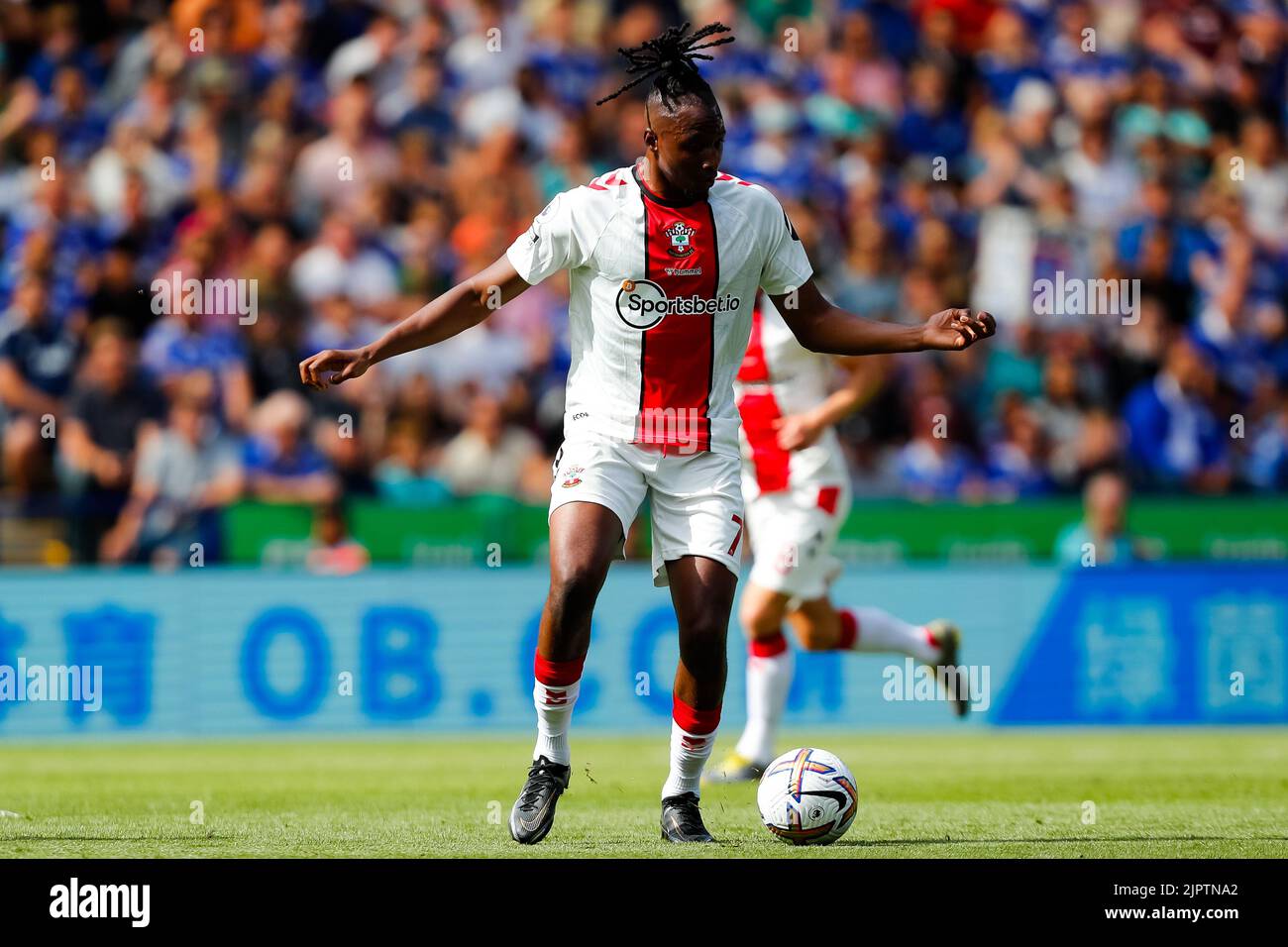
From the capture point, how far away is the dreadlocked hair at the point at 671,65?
7109 millimetres

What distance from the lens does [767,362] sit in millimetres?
10617

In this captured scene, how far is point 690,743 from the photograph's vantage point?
295 inches

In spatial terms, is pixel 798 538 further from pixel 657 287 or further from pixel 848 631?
pixel 657 287

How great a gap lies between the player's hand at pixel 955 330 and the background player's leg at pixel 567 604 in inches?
52.4

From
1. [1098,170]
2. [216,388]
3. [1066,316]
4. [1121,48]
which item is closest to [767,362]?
[216,388]

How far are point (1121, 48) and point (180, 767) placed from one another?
12802mm

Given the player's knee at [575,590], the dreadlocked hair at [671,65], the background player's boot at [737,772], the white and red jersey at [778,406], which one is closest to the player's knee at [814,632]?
the white and red jersey at [778,406]

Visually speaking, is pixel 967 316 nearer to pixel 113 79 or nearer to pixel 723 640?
pixel 723 640

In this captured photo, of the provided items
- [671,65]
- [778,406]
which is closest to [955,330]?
[671,65]

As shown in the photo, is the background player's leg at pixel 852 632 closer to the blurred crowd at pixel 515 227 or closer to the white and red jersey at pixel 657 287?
the blurred crowd at pixel 515 227

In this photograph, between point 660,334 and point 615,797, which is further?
point 615,797

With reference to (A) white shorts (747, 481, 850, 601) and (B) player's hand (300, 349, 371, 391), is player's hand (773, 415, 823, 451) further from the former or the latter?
(B) player's hand (300, 349, 371, 391)

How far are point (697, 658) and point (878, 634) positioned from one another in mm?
4067

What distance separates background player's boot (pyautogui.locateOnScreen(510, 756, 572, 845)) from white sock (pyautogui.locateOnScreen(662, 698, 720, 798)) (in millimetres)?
424
